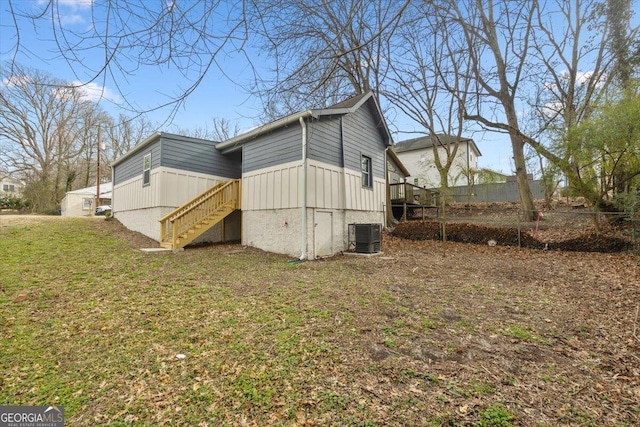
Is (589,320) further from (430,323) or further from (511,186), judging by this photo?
(511,186)

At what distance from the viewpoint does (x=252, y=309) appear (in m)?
4.32

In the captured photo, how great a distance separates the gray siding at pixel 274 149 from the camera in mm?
8773

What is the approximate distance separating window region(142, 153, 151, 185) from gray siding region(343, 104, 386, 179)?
7.56 meters

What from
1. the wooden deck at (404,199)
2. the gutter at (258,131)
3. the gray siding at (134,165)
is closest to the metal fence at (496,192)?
the wooden deck at (404,199)

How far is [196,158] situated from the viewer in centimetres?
1106

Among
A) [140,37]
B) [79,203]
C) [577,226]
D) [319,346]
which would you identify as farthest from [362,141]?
[79,203]

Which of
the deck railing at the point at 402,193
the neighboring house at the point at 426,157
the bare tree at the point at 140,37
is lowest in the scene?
the bare tree at the point at 140,37

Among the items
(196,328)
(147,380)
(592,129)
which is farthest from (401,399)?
(592,129)

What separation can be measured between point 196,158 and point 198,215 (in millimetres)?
2544

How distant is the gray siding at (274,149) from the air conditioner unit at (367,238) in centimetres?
301

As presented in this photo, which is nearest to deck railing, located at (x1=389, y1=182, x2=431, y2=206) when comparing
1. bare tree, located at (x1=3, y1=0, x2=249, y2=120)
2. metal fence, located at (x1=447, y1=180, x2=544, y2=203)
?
metal fence, located at (x1=447, y1=180, x2=544, y2=203)

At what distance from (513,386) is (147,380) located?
3.19m

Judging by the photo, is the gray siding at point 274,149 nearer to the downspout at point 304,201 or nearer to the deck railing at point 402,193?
the downspout at point 304,201

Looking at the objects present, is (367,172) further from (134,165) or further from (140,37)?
(134,165)
